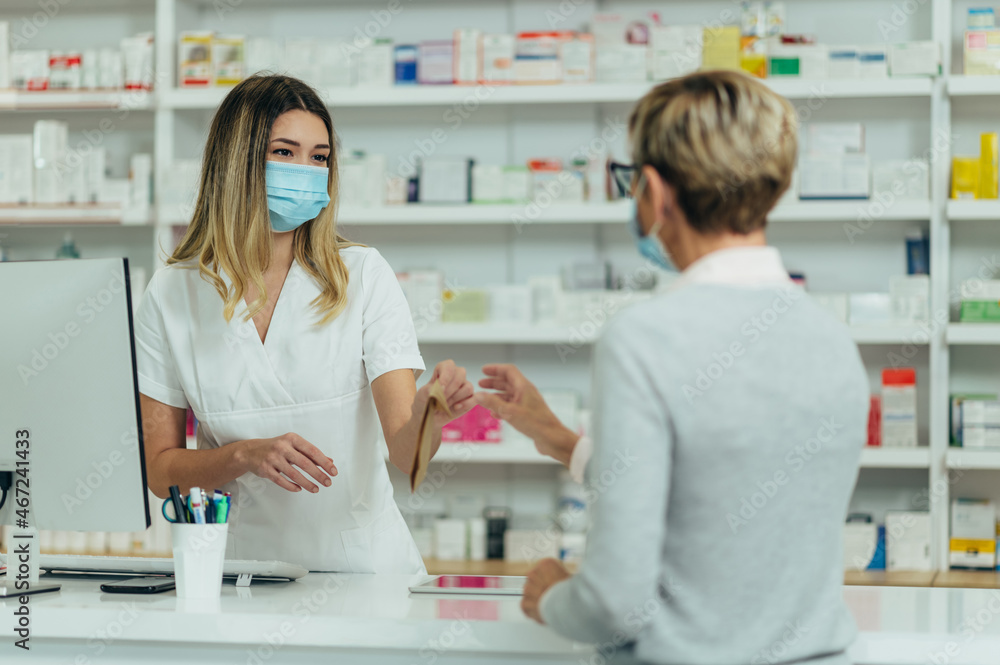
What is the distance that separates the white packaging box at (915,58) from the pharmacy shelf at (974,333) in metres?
0.86

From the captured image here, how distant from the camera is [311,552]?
1689 mm

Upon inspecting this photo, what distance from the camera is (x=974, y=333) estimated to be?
10.7 feet

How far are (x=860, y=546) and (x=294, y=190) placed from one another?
97.5 inches

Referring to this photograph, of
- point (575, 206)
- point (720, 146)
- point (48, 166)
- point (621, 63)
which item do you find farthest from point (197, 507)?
point (48, 166)

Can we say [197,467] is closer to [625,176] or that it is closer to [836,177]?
[625,176]

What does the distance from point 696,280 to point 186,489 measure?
1.09 metres

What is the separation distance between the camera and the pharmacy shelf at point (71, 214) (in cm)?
364

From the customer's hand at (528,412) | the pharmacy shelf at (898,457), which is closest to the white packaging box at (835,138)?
the pharmacy shelf at (898,457)

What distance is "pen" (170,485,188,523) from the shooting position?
4.13ft

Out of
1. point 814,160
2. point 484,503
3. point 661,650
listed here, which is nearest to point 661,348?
point 661,650

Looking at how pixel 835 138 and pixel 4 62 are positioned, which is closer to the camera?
pixel 835 138

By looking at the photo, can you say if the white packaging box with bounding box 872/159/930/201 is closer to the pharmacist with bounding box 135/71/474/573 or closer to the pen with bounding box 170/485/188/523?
the pharmacist with bounding box 135/71/474/573

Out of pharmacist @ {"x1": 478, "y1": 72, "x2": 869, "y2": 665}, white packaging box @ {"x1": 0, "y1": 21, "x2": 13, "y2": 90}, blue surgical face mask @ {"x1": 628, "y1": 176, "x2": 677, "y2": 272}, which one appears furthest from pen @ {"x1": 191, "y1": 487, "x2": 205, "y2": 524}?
white packaging box @ {"x1": 0, "y1": 21, "x2": 13, "y2": 90}

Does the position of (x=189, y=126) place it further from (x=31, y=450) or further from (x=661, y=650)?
(x=661, y=650)
